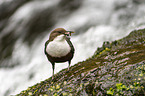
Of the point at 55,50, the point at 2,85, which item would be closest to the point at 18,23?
the point at 2,85

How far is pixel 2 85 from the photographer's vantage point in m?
20.3

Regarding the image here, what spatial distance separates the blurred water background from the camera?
64.2ft

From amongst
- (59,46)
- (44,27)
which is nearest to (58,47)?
(59,46)

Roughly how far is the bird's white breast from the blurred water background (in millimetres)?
13884

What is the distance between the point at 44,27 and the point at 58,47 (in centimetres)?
1523

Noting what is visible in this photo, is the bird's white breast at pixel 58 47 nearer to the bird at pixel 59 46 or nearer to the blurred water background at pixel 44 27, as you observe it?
the bird at pixel 59 46

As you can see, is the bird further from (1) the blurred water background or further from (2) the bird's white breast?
(1) the blurred water background

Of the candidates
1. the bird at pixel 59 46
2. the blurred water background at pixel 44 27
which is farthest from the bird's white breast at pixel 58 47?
the blurred water background at pixel 44 27

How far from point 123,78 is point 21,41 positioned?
16860mm

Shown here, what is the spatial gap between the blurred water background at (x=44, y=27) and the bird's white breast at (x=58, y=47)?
45.6ft

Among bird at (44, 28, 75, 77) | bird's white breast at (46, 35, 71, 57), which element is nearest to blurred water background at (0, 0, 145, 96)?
bird at (44, 28, 75, 77)

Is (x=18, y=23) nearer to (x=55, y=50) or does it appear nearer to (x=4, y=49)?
(x=4, y=49)

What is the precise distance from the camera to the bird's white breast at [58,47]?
5.70 m

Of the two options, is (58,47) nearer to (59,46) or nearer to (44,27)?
(59,46)
